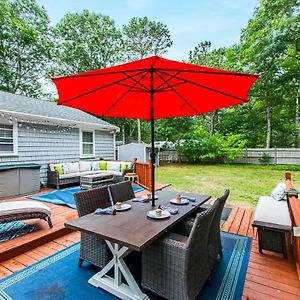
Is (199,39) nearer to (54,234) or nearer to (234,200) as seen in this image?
(234,200)

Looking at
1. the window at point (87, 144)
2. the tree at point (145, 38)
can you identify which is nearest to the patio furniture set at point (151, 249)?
the window at point (87, 144)

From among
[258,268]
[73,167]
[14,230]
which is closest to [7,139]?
[73,167]

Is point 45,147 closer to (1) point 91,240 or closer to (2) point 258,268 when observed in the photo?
(1) point 91,240

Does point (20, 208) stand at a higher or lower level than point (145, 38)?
lower

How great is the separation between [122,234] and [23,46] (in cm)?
1851

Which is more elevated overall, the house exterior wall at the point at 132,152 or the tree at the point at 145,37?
the tree at the point at 145,37

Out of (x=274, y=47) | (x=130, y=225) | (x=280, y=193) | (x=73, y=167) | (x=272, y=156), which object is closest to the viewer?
(x=130, y=225)

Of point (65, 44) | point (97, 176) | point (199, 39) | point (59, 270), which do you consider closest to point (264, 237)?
point (59, 270)

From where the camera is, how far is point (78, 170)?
780cm

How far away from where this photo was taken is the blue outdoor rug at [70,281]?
6.90 feet

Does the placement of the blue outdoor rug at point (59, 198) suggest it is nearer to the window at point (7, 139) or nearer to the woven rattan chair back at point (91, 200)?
the window at point (7, 139)

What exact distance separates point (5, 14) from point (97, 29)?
6.74 meters

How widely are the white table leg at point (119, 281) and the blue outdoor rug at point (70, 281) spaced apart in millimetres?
64

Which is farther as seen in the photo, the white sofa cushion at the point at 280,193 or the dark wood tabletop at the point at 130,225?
the white sofa cushion at the point at 280,193
